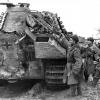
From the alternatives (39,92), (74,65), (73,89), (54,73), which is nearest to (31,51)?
(54,73)

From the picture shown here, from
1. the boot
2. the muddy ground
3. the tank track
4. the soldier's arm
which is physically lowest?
the muddy ground

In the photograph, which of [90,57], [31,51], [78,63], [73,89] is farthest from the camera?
[90,57]

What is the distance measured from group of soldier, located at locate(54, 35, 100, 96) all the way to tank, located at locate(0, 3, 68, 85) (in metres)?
0.33

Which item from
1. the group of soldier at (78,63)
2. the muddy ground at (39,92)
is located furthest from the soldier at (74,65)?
the muddy ground at (39,92)

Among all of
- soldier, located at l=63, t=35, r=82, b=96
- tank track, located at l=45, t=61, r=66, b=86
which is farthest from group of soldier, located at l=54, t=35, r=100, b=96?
tank track, located at l=45, t=61, r=66, b=86

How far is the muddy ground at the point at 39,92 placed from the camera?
11359 millimetres

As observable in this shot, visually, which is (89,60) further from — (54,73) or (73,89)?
(54,73)

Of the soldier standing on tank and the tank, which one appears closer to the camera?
the tank

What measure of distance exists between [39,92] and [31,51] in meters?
1.36

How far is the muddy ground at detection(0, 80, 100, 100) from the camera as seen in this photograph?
1136 cm

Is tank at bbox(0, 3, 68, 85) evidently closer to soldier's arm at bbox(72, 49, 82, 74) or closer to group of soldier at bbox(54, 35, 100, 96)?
group of soldier at bbox(54, 35, 100, 96)

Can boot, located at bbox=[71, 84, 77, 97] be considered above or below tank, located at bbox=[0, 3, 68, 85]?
below

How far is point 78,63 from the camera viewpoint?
10750 mm

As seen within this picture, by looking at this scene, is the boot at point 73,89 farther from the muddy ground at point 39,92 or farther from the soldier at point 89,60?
the soldier at point 89,60
